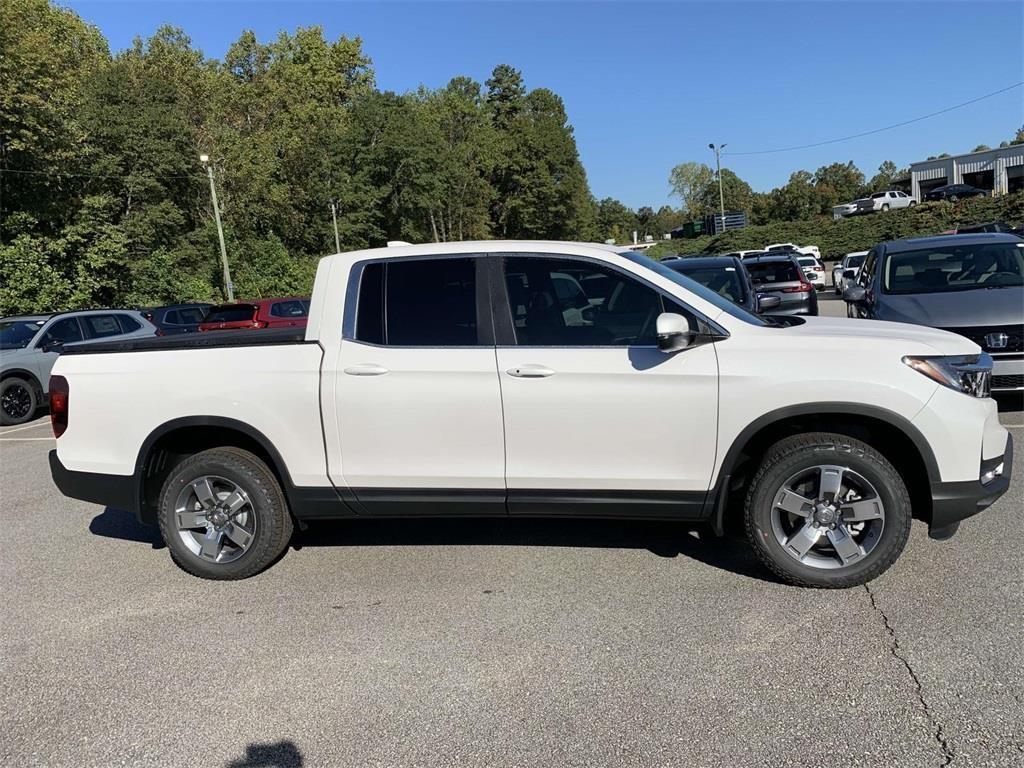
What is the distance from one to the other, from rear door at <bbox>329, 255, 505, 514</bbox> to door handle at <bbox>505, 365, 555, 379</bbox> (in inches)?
4.4

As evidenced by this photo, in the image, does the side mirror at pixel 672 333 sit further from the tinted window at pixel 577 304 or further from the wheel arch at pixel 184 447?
the wheel arch at pixel 184 447

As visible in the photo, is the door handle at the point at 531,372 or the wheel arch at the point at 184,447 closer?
the door handle at the point at 531,372

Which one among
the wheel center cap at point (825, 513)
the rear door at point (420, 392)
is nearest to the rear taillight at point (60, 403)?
the rear door at point (420, 392)

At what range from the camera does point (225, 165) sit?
44344 millimetres

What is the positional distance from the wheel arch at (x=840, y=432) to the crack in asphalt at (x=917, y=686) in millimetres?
587

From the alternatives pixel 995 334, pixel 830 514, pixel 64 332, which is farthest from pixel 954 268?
pixel 64 332

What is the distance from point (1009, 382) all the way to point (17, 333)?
13.5 meters

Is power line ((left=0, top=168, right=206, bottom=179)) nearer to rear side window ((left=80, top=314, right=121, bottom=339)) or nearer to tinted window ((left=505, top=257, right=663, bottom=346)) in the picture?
rear side window ((left=80, top=314, right=121, bottom=339))

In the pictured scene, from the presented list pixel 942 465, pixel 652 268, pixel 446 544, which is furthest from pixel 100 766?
pixel 942 465

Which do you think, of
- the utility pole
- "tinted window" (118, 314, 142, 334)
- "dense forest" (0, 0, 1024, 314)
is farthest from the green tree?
"tinted window" (118, 314, 142, 334)

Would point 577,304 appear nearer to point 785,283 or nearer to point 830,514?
point 830,514

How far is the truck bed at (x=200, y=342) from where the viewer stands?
14.6 ft

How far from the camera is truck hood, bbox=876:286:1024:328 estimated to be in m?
7.01

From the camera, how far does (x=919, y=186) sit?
217 ft
